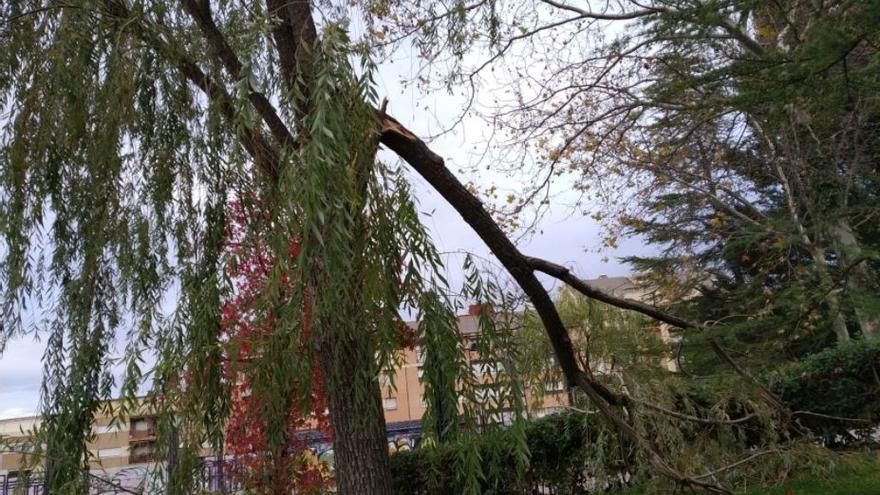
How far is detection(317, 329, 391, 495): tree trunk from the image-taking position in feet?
7.56

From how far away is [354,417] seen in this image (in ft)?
9.10

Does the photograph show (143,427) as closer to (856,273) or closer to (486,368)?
(486,368)

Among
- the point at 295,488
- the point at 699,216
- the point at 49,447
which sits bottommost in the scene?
the point at 295,488

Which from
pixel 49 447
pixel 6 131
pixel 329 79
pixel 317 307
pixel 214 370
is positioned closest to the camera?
pixel 317 307

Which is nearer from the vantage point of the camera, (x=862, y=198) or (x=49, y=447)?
(x=49, y=447)

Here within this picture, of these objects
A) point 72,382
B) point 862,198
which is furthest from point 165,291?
point 862,198

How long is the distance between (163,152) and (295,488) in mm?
3927

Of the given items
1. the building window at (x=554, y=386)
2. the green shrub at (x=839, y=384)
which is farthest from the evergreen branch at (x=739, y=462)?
the green shrub at (x=839, y=384)

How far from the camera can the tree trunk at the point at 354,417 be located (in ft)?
7.56

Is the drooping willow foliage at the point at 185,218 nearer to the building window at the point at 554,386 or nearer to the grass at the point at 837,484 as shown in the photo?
the building window at the point at 554,386

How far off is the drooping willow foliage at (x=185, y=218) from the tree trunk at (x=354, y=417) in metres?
0.03

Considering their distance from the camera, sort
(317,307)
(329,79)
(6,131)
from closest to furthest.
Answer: (317,307)
(329,79)
(6,131)

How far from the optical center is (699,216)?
40.7ft

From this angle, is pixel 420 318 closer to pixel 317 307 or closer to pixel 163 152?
pixel 317 307
